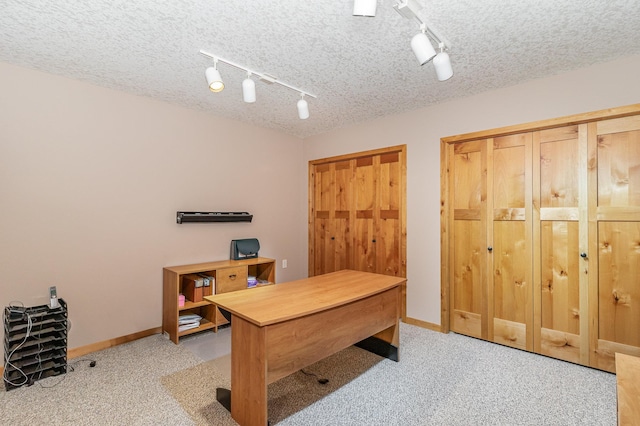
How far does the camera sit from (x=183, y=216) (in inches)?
129

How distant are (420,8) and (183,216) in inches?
111

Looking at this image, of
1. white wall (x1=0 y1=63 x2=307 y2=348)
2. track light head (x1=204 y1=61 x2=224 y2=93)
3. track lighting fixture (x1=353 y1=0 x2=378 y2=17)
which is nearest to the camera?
track lighting fixture (x1=353 y1=0 x2=378 y2=17)

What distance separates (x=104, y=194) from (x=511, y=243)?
383 centimetres

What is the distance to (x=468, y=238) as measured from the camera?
314 centimetres

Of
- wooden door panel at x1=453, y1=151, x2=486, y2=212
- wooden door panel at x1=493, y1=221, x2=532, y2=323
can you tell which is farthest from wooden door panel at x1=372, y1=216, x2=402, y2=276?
wooden door panel at x1=493, y1=221, x2=532, y2=323

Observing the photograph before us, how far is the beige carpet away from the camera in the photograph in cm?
191

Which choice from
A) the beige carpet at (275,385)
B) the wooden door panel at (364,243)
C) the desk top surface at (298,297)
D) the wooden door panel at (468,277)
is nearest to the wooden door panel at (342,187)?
the wooden door panel at (364,243)

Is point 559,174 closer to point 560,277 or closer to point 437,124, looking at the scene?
point 560,277

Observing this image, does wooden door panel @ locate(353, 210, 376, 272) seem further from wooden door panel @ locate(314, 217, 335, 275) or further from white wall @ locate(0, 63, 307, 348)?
white wall @ locate(0, 63, 307, 348)

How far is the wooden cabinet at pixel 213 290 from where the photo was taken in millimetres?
2980

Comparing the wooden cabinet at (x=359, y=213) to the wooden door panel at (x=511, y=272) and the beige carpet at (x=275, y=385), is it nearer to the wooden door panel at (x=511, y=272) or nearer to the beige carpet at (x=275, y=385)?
the wooden door panel at (x=511, y=272)

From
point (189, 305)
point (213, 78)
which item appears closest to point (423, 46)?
point (213, 78)

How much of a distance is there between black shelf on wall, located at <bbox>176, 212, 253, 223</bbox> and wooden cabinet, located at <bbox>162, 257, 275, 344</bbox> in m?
0.50

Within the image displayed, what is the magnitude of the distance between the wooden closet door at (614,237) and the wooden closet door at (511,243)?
43 centimetres
